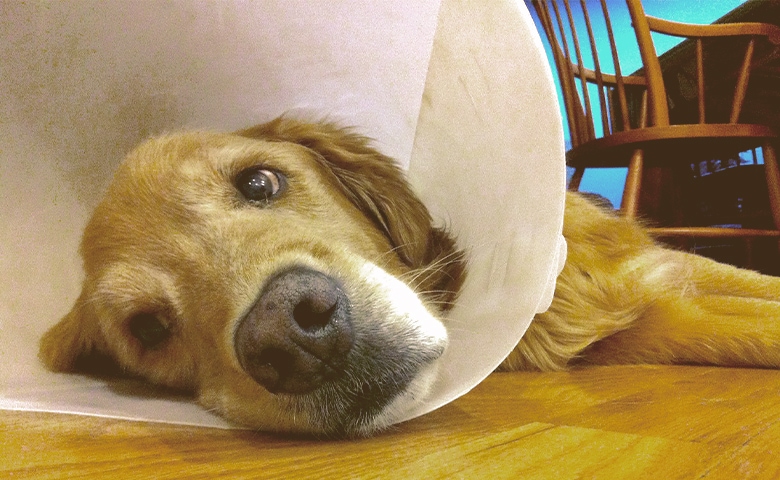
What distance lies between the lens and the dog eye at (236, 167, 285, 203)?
1384 mm

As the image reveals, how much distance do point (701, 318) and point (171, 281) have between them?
51.7 inches

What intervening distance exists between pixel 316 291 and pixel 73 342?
39.9 inches

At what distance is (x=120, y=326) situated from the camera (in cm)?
141

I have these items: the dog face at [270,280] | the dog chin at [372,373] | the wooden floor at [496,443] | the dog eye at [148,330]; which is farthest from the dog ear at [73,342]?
the dog chin at [372,373]

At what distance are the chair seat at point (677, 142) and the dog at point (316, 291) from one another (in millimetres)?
1395

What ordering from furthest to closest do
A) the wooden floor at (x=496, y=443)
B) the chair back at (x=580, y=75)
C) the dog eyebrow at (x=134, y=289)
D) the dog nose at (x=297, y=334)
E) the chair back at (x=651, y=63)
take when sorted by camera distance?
the chair back at (x=580, y=75)
the chair back at (x=651, y=63)
the dog eyebrow at (x=134, y=289)
the dog nose at (x=297, y=334)
the wooden floor at (x=496, y=443)

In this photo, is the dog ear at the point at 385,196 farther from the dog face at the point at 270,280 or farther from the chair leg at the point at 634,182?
the chair leg at the point at 634,182

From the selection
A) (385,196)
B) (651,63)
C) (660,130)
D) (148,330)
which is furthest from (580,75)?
(148,330)

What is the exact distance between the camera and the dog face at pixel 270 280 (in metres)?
0.93

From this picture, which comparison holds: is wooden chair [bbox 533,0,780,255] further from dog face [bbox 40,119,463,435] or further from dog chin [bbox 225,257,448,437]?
dog chin [bbox 225,257,448,437]

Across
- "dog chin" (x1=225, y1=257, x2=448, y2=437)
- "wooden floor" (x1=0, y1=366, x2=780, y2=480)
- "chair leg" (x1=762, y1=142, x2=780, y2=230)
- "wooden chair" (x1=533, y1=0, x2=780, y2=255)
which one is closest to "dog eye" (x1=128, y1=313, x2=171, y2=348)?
"wooden floor" (x1=0, y1=366, x2=780, y2=480)

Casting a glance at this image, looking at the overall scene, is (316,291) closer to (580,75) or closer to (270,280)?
(270,280)

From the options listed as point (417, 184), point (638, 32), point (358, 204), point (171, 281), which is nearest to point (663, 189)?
point (638, 32)

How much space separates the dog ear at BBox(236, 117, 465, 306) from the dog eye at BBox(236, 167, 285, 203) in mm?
207
